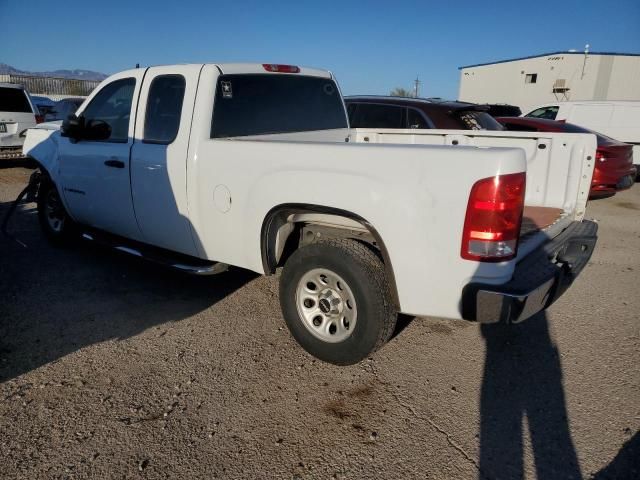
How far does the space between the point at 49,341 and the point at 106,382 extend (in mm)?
832

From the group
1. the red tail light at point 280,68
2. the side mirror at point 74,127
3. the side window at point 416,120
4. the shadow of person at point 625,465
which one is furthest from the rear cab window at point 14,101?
the shadow of person at point 625,465

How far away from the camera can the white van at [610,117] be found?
11.8 metres

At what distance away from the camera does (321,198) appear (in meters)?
2.92

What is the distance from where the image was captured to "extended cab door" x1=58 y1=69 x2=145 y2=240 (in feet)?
13.7

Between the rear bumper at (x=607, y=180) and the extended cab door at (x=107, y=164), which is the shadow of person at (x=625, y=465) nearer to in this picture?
the extended cab door at (x=107, y=164)

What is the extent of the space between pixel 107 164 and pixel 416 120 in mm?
4449

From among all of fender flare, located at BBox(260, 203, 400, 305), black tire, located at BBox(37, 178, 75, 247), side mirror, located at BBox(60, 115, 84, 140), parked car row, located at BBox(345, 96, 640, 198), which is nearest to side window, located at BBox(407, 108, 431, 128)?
parked car row, located at BBox(345, 96, 640, 198)

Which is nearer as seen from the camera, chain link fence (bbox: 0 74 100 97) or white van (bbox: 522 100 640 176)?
white van (bbox: 522 100 640 176)

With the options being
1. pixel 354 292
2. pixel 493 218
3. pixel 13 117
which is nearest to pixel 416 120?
pixel 354 292

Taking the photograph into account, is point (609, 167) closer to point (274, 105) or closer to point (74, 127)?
point (274, 105)

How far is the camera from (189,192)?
361 centimetres

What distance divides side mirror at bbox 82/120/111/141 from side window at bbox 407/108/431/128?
4298 mm

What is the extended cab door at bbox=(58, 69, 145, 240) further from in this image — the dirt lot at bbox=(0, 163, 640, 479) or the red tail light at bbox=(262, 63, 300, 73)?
the red tail light at bbox=(262, 63, 300, 73)

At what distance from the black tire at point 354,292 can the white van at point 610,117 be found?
1156cm
